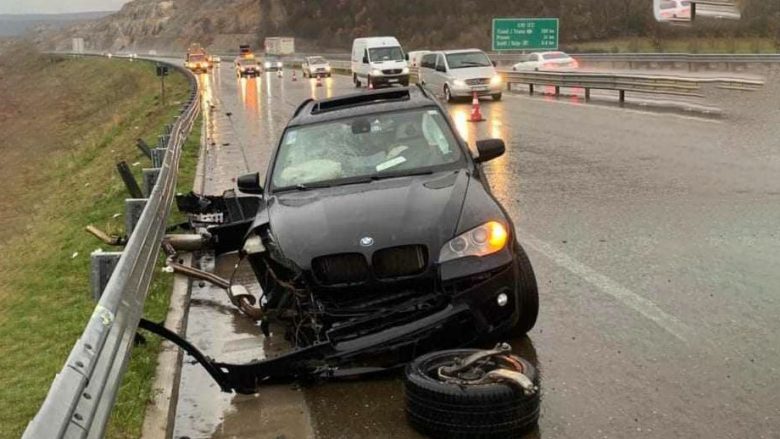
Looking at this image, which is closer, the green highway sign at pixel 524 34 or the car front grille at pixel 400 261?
the car front grille at pixel 400 261

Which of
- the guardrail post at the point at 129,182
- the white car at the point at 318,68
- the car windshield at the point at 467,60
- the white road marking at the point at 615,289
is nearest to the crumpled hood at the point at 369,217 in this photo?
the white road marking at the point at 615,289

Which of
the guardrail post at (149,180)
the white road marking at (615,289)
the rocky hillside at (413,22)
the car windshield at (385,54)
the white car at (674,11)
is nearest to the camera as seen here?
the white road marking at (615,289)

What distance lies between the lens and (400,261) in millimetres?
5059

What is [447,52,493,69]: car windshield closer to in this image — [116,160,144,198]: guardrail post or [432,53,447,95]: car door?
[432,53,447,95]: car door

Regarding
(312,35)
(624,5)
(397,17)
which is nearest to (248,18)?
(312,35)

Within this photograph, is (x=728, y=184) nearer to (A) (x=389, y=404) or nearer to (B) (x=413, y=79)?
(A) (x=389, y=404)

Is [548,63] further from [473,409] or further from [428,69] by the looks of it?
[473,409]

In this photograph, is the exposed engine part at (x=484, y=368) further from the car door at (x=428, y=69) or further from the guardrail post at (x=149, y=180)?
the car door at (x=428, y=69)

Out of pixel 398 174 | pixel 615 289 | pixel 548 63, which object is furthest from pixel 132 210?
pixel 548 63

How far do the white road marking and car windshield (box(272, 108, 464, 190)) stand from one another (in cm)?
154

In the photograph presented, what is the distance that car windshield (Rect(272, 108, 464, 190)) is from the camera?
6535 millimetres

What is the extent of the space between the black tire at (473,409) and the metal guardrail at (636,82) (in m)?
20.3

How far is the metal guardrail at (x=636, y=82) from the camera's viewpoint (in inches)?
913

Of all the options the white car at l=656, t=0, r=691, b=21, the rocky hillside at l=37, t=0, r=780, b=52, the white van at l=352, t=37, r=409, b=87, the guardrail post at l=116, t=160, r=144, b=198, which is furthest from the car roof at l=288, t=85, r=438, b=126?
the rocky hillside at l=37, t=0, r=780, b=52
